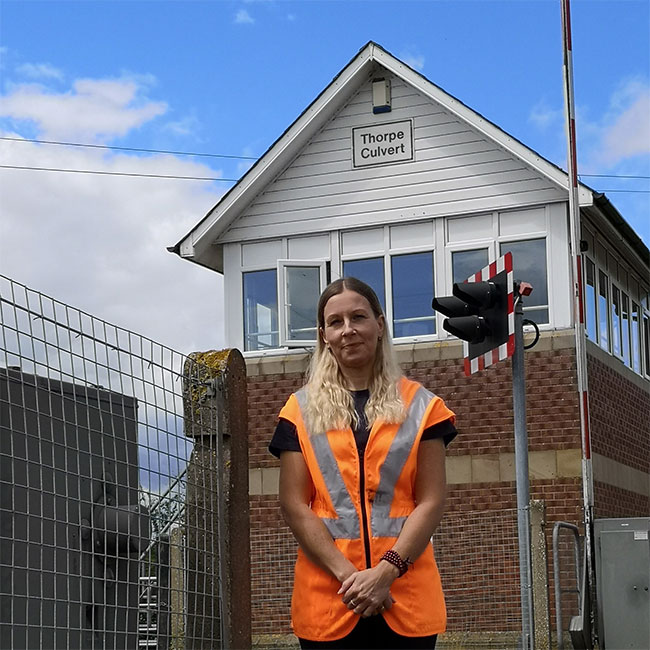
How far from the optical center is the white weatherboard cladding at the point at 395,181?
751 inches

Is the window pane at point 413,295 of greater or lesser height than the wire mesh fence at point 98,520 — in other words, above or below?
above

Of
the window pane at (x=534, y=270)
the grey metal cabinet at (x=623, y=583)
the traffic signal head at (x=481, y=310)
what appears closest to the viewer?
the traffic signal head at (x=481, y=310)

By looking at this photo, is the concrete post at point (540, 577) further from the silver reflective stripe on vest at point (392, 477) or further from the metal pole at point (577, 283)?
the silver reflective stripe on vest at point (392, 477)

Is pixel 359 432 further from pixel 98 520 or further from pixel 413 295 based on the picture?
pixel 413 295

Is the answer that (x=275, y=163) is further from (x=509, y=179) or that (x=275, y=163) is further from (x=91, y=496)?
(x=91, y=496)

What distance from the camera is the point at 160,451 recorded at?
205 inches

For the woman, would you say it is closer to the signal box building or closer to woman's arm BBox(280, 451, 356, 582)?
woman's arm BBox(280, 451, 356, 582)

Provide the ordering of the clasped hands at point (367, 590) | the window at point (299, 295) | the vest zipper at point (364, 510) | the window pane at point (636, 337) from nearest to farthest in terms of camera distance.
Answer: the clasped hands at point (367, 590) < the vest zipper at point (364, 510) < the window at point (299, 295) < the window pane at point (636, 337)

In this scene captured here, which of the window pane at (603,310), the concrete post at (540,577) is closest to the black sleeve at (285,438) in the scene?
the concrete post at (540,577)

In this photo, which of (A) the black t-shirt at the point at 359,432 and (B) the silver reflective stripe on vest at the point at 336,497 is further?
(A) the black t-shirt at the point at 359,432

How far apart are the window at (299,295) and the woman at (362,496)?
50.6ft

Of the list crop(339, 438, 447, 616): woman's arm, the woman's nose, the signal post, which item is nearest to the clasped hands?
crop(339, 438, 447, 616): woman's arm

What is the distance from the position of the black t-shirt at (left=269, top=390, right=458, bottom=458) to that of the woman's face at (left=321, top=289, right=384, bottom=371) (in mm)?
126

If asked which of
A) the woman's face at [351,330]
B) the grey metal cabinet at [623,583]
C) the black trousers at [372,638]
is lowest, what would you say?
the grey metal cabinet at [623,583]
